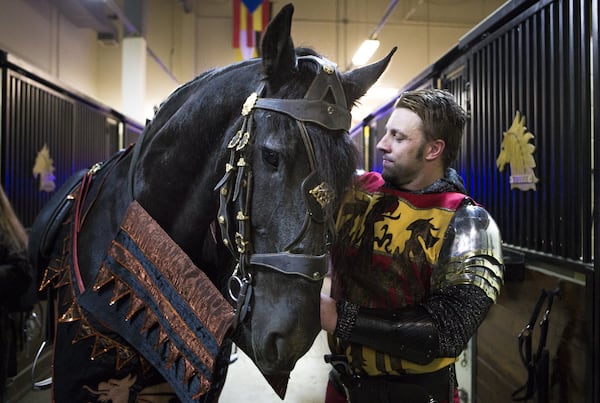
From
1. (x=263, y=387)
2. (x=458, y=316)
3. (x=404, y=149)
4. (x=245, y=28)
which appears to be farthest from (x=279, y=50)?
(x=245, y=28)

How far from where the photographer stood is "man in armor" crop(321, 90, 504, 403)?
92 cm

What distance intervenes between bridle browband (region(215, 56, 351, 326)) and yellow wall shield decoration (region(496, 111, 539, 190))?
3.93 feet

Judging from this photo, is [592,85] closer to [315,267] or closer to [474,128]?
[474,128]

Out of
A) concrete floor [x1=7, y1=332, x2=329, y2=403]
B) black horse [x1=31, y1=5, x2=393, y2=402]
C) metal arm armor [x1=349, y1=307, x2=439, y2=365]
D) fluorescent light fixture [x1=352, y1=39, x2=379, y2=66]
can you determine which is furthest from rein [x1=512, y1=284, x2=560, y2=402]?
fluorescent light fixture [x1=352, y1=39, x2=379, y2=66]

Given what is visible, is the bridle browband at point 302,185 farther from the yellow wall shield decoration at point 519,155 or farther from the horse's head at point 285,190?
the yellow wall shield decoration at point 519,155

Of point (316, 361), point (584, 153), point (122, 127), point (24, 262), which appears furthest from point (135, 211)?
point (122, 127)

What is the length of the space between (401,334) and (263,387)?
2.30 m

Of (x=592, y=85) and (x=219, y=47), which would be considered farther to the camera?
(x=219, y=47)

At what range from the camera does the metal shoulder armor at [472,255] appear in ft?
3.07

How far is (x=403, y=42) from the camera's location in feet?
Answer: 22.1

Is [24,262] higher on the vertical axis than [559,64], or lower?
lower

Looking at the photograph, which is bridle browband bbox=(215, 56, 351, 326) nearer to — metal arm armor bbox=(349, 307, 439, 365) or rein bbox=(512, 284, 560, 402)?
metal arm armor bbox=(349, 307, 439, 365)

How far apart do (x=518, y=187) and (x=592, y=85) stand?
1.82ft

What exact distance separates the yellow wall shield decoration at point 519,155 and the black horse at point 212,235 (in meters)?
1.04
